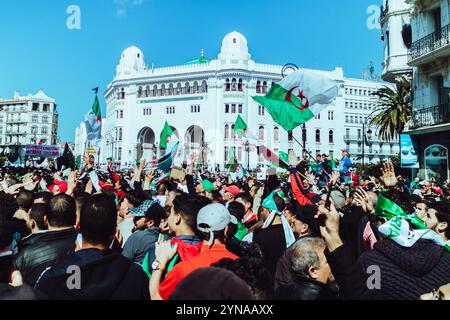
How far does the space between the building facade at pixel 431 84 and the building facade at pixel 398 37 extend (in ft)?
4.81

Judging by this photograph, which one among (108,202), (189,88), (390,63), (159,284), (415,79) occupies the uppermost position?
(189,88)

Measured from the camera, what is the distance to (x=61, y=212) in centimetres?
379

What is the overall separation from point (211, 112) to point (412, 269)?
57471mm

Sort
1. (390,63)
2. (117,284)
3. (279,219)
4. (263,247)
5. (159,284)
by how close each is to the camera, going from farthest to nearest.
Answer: (390,63) → (279,219) → (263,247) → (159,284) → (117,284)

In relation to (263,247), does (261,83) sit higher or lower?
higher

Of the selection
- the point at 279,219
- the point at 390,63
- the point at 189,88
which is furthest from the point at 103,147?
the point at 279,219

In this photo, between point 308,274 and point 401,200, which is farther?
point 401,200

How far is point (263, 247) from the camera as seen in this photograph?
4.53m

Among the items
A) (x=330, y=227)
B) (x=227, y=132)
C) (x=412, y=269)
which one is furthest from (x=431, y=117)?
(x=227, y=132)

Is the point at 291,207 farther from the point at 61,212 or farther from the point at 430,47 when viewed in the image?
the point at 430,47

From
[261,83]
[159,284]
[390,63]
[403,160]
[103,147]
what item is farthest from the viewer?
[103,147]

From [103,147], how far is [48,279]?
→ 7512 centimetres

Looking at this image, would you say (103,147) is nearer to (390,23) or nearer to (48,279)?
(390,23)

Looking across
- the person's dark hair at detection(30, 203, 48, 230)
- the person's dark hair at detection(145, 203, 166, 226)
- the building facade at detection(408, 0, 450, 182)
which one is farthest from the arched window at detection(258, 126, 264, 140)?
the person's dark hair at detection(30, 203, 48, 230)
